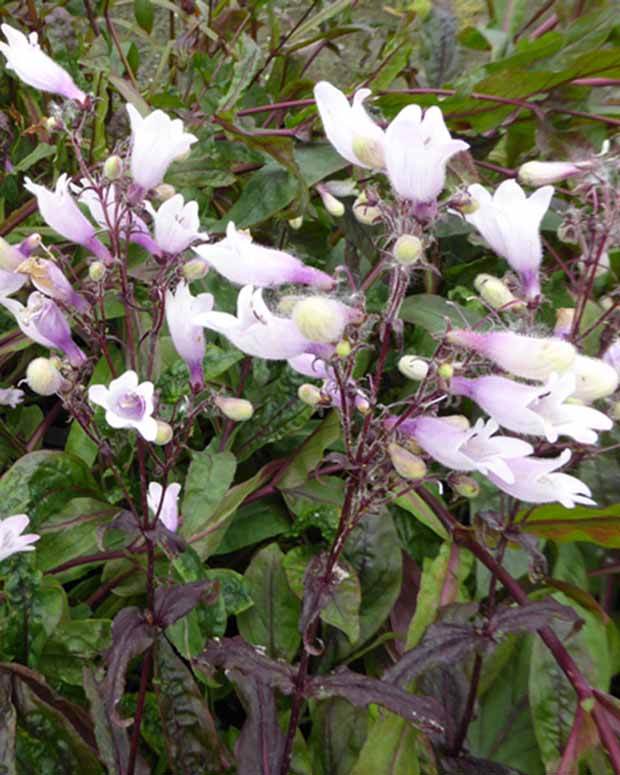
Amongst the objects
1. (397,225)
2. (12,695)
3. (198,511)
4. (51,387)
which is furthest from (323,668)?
(397,225)

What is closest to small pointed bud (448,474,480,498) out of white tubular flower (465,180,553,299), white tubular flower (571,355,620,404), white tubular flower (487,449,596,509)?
white tubular flower (487,449,596,509)

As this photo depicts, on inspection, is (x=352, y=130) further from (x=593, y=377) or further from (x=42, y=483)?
(x=42, y=483)

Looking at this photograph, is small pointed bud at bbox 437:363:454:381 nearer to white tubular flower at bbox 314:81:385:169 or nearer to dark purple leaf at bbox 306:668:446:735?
white tubular flower at bbox 314:81:385:169

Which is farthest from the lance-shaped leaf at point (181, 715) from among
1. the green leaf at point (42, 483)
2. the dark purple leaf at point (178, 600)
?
the green leaf at point (42, 483)

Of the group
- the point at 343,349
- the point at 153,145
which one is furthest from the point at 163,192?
the point at 343,349

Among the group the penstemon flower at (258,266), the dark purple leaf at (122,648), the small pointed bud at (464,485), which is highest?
the penstemon flower at (258,266)

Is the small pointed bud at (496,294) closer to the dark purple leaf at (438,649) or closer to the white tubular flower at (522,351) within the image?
the white tubular flower at (522,351)
